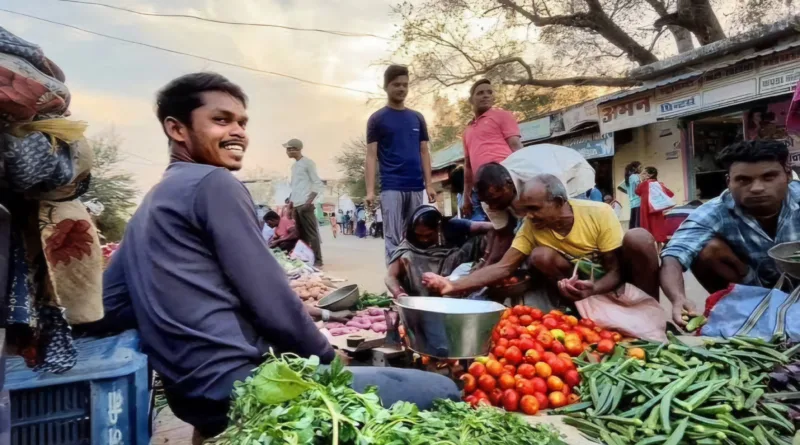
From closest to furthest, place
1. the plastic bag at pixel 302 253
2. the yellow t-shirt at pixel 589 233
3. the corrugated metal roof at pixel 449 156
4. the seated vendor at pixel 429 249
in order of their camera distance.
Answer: the yellow t-shirt at pixel 589 233 < the seated vendor at pixel 429 249 < the plastic bag at pixel 302 253 < the corrugated metal roof at pixel 449 156

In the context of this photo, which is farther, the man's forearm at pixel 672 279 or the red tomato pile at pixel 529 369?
the man's forearm at pixel 672 279

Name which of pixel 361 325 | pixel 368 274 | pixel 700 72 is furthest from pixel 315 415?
pixel 700 72

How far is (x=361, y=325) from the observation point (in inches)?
170

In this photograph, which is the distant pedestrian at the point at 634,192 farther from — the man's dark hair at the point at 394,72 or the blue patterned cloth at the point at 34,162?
the blue patterned cloth at the point at 34,162

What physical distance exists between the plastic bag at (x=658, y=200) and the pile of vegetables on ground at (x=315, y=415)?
7.86 metres

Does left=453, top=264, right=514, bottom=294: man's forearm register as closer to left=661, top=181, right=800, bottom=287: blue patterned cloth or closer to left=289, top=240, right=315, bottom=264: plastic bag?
left=661, top=181, right=800, bottom=287: blue patterned cloth

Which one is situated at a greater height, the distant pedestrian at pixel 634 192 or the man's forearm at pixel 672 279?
the distant pedestrian at pixel 634 192

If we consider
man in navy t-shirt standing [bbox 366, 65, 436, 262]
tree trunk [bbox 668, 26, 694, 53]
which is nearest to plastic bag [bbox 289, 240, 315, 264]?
man in navy t-shirt standing [bbox 366, 65, 436, 262]

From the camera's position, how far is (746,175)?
Result: 3.26 meters

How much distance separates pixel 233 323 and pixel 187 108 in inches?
32.5

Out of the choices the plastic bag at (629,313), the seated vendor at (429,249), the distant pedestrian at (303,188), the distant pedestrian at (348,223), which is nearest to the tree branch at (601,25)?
the distant pedestrian at (303,188)

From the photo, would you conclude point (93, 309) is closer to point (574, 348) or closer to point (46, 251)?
point (46, 251)

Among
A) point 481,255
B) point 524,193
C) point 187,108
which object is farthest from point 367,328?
point 187,108

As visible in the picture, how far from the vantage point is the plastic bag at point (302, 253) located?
8.34 meters
